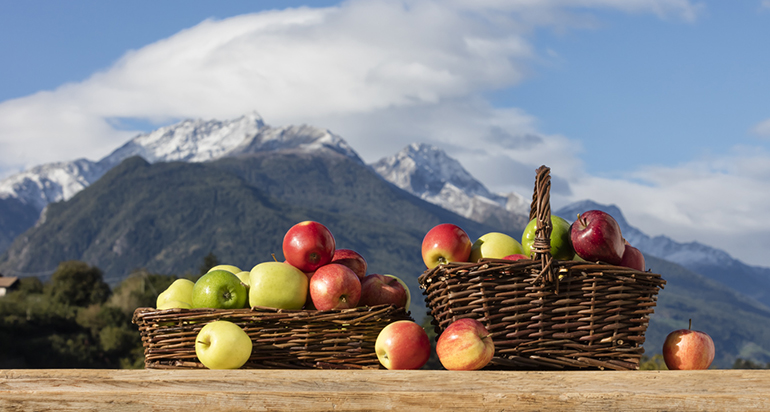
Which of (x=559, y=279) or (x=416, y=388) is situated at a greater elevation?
(x=559, y=279)

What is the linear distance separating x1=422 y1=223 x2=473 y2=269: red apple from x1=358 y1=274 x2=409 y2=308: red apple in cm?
23

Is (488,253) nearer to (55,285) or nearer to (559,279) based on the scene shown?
(559,279)

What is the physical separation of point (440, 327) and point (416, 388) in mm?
781

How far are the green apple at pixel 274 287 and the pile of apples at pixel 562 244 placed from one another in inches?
30.5

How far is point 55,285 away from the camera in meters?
92.5

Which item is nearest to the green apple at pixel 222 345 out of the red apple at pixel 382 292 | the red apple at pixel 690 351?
the red apple at pixel 382 292

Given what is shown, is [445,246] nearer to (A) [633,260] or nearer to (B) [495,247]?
(B) [495,247]

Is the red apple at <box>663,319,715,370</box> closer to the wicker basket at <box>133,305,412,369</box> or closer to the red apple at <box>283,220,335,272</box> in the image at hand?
the wicker basket at <box>133,305,412,369</box>

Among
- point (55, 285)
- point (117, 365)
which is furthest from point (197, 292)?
point (55, 285)

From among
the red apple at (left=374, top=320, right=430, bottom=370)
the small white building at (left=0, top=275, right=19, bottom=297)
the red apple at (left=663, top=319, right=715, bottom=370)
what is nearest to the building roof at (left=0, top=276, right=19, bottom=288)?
the small white building at (left=0, top=275, right=19, bottom=297)

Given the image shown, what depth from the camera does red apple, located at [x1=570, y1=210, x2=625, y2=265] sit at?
3051mm

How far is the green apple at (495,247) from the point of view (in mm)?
3561

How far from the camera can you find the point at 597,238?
10.0 feet

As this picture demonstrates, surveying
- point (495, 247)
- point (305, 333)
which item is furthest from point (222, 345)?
point (495, 247)
